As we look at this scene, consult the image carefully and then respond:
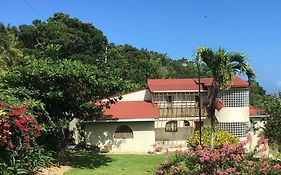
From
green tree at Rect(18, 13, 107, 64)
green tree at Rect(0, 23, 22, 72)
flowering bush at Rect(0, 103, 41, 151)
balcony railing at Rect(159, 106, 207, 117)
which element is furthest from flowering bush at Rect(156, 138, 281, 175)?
green tree at Rect(18, 13, 107, 64)

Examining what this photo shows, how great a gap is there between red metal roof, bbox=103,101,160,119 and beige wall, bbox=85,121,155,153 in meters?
0.57

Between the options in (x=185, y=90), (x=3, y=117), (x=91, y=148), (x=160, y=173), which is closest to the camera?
(x=160, y=173)

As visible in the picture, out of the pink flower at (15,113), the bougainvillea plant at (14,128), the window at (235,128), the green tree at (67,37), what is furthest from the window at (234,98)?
the green tree at (67,37)

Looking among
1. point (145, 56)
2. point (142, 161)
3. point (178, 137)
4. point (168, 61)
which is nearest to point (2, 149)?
point (142, 161)

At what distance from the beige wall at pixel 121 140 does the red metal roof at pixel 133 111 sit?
565mm

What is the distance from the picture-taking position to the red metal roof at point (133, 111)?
105 ft

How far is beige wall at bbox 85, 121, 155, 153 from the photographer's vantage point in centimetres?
3188

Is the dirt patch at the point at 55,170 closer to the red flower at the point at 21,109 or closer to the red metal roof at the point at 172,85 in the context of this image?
the red flower at the point at 21,109

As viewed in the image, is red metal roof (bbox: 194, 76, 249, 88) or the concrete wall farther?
the concrete wall

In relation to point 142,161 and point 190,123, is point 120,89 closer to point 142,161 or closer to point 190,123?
point 142,161

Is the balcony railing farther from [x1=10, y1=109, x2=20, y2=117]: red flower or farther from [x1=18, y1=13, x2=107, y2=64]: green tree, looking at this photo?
[x1=18, y1=13, x2=107, y2=64]: green tree

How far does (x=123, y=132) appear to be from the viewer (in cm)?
3225

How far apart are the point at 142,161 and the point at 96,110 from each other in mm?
3874

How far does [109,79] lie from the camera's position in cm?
2289
